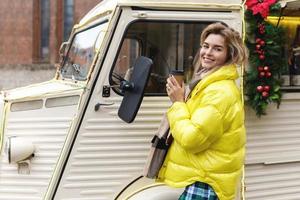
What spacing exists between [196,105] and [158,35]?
1.06 m

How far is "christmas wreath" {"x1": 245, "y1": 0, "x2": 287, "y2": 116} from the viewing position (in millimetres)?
3701

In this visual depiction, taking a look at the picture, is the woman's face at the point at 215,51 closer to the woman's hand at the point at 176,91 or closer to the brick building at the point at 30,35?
the woman's hand at the point at 176,91

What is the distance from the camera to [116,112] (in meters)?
3.58

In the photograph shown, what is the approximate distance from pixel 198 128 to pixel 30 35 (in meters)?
24.2

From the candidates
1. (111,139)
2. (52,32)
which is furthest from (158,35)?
(52,32)

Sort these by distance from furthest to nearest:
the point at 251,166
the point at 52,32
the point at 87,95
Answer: the point at 52,32
the point at 251,166
the point at 87,95

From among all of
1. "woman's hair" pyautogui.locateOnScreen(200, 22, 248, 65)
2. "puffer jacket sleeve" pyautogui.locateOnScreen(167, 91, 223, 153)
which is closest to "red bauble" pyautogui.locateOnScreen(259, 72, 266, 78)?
"woman's hair" pyautogui.locateOnScreen(200, 22, 248, 65)

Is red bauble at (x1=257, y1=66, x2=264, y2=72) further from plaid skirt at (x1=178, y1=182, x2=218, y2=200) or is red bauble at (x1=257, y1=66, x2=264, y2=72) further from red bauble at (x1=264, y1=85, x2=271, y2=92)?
plaid skirt at (x1=178, y1=182, x2=218, y2=200)

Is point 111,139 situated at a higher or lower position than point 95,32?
lower

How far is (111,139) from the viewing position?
359cm

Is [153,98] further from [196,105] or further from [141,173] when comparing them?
[196,105]

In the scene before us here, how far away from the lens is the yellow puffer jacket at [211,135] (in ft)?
8.90

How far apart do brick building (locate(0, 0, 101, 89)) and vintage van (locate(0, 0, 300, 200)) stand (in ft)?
69.9

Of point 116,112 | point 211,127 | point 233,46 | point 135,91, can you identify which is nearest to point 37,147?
point 116,112
